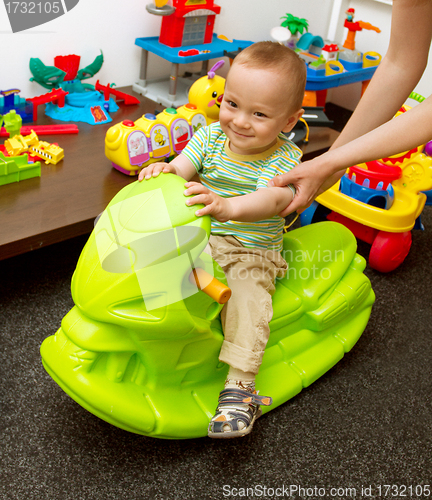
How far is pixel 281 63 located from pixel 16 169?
808 mm

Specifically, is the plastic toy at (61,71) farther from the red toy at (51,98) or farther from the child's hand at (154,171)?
the child's hand at (154,171)

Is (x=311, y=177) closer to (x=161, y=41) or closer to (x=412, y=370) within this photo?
(x=412, y=370)

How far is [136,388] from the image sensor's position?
0.90 meters

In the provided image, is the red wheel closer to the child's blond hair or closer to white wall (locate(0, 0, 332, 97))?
the child's blond hair

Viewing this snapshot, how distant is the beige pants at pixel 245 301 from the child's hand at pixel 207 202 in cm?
20

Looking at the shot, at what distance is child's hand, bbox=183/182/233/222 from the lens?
2.48 feet

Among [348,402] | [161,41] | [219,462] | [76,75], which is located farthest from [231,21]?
[219,462]

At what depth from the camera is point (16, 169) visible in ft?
4.33

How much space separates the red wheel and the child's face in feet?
2.46

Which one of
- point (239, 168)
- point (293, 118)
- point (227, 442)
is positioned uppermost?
point (293, 118)

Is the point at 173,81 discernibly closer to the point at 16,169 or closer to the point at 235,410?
the point at 16,169

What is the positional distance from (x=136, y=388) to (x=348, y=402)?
0.53 m

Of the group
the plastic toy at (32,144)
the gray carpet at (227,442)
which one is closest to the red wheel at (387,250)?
the gray carpet at (227,442)

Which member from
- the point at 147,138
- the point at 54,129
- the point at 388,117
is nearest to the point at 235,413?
the point at 388,117
